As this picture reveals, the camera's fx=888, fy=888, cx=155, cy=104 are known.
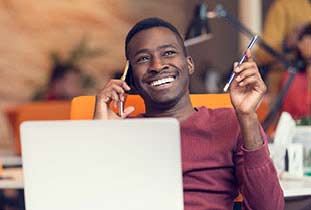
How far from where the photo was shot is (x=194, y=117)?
2.85m

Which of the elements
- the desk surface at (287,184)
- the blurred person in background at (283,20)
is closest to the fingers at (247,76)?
the desk surface at (287,184)

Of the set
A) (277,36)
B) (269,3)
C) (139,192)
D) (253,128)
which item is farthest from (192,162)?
(269,3)

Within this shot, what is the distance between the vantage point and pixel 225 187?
2.76 meters

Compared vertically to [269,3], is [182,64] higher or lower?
lower

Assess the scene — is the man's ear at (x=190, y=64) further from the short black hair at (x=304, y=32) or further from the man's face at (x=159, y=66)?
the short black hair at (x=304, y=32)

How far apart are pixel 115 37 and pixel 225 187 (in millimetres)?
7643

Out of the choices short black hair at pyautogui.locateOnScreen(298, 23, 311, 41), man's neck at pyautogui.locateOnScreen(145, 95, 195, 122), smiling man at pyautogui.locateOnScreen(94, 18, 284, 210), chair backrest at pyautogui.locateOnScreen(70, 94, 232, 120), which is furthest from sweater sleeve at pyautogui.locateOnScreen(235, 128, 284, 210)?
short black hair at pyautogui.locateOnScreen(298, 23, 311, 41)

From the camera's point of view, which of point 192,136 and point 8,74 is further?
point 8,74

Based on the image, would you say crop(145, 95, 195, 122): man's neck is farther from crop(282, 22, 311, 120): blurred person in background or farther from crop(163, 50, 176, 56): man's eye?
crop(282, 22, 311, 120): blurred person in background

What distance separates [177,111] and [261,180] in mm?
422

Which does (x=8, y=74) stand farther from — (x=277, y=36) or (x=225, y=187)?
(x=225, y=187)

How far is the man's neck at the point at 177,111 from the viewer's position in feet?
9.35

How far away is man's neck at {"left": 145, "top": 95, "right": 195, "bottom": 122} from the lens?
285cm

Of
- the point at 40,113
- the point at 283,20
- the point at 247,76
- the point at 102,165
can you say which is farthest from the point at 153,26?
the point at 40,113
